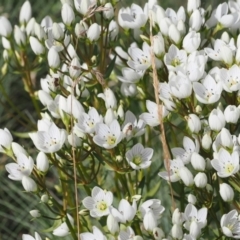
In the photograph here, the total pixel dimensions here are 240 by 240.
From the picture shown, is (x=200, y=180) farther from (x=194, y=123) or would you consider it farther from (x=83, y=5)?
(x=83, y=5)

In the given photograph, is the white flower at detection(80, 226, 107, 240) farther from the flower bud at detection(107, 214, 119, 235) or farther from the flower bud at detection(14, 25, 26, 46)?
the flower bud at detection(14, 25, 26, 46)

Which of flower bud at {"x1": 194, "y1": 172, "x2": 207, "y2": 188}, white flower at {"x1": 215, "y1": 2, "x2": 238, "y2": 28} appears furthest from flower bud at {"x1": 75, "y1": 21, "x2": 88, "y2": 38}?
flower bud at {"x1": 194, "y1": 172, "x2": 207, "y2": 188}

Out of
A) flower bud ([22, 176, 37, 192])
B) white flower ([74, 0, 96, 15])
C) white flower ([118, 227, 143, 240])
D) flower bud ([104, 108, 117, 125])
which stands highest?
white flower ([74, 0, 96, 15])

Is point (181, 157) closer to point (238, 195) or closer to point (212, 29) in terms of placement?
point (238, 195)

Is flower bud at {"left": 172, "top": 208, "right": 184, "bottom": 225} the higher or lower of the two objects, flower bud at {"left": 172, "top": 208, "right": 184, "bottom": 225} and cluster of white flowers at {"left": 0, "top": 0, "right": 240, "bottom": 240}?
the lower

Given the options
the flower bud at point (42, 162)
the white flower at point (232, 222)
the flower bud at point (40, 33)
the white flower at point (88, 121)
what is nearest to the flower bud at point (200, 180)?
the white flower at point (232, 222)

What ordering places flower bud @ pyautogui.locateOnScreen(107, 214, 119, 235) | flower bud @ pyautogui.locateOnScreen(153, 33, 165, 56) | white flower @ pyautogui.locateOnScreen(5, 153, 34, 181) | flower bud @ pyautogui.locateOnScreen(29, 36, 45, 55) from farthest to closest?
flower bud @ pyautogui.locateOnScreen(29, 36, 45, 55), flower bud @ pyautogui.locateOnScreen(153, 33, 165, 56), white flower @ pyautogui.locateOnScreen(5, 153, 34, 181), flower bud @ pyautogui.locateOnScreen(107, 214, 119, 235)

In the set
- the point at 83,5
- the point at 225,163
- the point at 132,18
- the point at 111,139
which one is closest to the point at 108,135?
the point at 111,139

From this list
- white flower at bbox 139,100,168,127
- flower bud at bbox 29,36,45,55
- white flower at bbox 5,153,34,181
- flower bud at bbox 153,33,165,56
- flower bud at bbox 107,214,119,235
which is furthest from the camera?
flower bud at bbox 29,36,45,55
